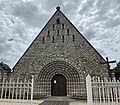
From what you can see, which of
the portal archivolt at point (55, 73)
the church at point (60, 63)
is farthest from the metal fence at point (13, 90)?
the church at point (60, 63)

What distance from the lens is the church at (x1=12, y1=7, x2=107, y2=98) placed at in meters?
12.3

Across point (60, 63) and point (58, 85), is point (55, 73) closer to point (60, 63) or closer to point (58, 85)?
point (60, 63)

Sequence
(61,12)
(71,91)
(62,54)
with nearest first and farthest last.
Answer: (71,91) → (62,54) → (61,12)

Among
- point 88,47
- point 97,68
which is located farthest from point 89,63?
point 88,47

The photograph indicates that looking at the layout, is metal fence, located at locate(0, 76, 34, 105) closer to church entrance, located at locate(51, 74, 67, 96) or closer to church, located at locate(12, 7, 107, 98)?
church, located at locate(12, 7, 107, 98)

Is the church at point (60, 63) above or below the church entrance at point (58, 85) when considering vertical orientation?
above

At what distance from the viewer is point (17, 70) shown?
12.8 metres

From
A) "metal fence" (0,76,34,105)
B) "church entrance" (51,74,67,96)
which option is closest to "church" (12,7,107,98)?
"church entrance" (51,74,67,96)

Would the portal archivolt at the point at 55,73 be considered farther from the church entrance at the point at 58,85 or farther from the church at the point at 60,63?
the church entrance at the point at 58,85

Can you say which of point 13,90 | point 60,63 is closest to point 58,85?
point 60,63

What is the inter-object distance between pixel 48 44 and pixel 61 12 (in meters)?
4.23

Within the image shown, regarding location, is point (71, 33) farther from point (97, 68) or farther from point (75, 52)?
point (97, 68)

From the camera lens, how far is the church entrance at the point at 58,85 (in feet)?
42.0

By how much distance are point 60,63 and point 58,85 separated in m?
2.32
